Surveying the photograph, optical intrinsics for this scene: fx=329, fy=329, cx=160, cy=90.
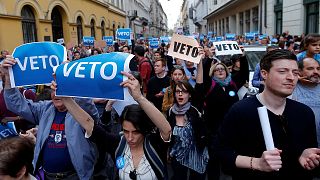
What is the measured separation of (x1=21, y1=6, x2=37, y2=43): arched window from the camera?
1676cm

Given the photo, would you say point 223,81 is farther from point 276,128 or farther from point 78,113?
point 276,128

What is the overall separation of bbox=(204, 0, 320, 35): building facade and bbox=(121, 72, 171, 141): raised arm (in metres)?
14.5

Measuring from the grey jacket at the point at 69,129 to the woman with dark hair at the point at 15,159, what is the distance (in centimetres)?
78

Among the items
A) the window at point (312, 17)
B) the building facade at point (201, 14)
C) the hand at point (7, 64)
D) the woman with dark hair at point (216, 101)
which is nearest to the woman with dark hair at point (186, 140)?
the woman with dark hair at point (216, 101)

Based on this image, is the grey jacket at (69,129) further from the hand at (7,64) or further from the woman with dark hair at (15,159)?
the woman with dark hair at (15,159)

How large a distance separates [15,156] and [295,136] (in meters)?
1.70

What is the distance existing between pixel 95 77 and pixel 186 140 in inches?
65.5

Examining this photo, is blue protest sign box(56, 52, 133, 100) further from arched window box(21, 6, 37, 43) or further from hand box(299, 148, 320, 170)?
arched window box(21, 6, 37, 43)

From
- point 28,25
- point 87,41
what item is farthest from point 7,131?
point 28,25

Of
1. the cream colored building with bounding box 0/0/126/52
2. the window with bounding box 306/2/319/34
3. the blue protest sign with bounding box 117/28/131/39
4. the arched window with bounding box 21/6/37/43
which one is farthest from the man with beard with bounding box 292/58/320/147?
the arched window with bounding box 21/6/37/43

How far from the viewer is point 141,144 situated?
2.60 m

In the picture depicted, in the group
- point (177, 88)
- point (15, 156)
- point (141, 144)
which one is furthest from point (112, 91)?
point (177, 88)

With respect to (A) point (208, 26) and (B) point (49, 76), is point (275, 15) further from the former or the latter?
(A) point (208, 26)

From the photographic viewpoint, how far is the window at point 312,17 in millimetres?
14977
